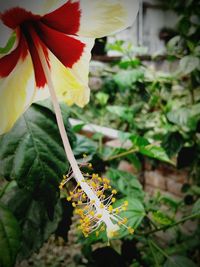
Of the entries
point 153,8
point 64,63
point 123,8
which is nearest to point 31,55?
point 64,63

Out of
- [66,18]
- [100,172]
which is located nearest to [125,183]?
[100,172]

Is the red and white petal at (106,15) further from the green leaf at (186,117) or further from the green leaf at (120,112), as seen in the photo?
the green leaf at (120,112)

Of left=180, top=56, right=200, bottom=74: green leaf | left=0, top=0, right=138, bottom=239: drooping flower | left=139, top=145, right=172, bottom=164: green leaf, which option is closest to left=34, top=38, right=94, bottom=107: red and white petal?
left=0, top=0, right=138, bottom=239: drooping flower

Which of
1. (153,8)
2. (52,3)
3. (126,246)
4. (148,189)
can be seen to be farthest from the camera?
(153,8)

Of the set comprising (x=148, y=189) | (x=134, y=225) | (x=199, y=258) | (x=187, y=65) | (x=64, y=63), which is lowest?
(x=148, y=189)

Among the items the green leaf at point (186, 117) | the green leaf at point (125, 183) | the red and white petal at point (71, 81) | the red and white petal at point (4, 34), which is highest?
the red and white petal at point (4, 34)

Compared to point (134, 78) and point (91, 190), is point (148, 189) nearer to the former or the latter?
point (134, 78)

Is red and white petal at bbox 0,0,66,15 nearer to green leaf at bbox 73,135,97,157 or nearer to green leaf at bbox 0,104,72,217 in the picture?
green leaf at bbox 0,104,72,217

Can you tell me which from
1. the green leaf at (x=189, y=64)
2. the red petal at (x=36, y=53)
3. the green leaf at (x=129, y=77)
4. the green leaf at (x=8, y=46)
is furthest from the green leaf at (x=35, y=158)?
the green leaf at (x=189, y=64)

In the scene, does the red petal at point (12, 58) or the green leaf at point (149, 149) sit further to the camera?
the green leaf at point (149, 149)
